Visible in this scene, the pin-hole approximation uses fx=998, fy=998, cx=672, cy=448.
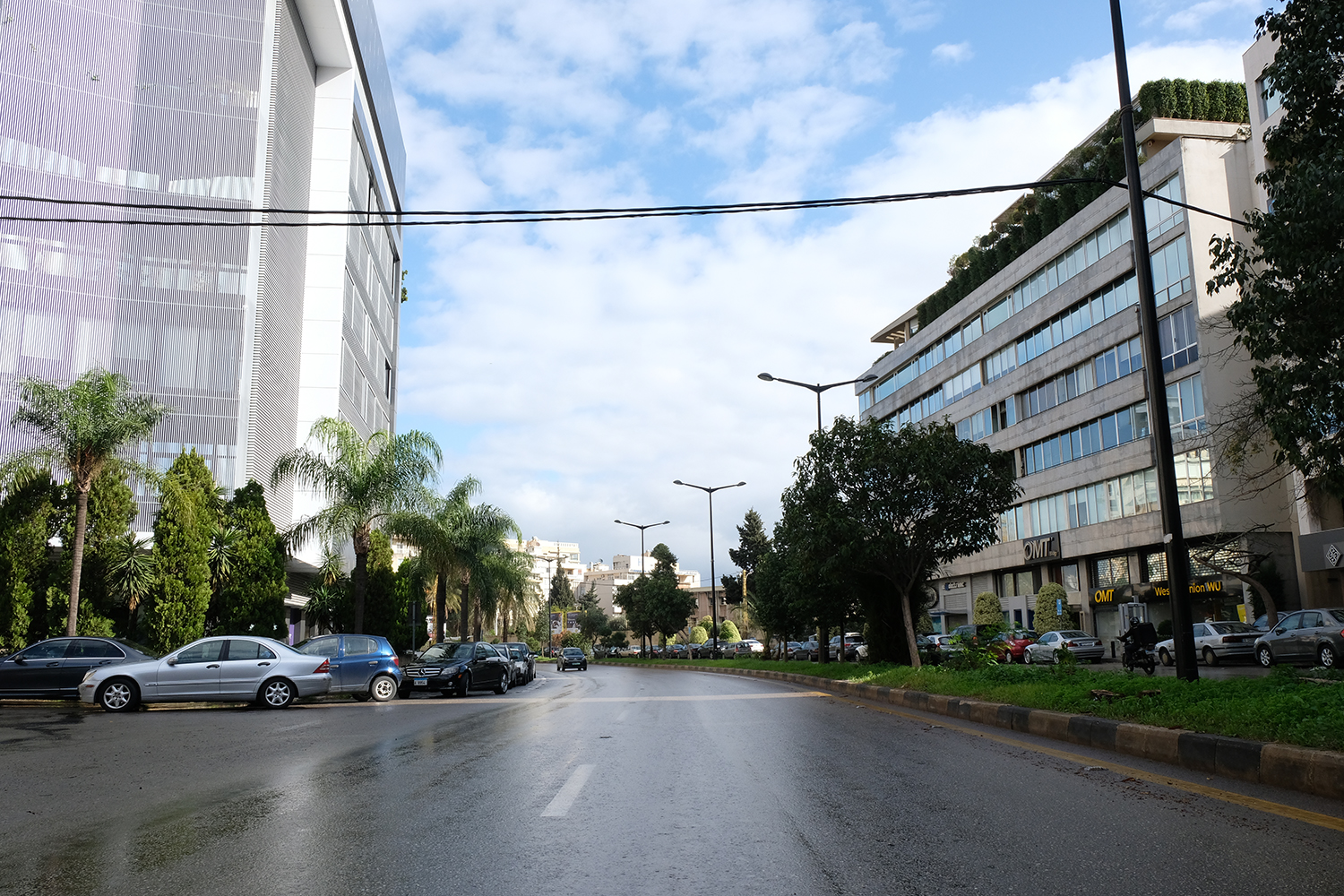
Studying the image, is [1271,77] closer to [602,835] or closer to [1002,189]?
[1002,189]

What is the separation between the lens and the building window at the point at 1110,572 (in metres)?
45.4

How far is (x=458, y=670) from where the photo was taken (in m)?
24.2

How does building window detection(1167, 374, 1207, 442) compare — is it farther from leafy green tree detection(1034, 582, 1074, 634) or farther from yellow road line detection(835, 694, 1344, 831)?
yellow road line detection(835, 694, 1344, 831)

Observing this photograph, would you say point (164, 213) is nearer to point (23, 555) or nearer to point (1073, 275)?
point (23, 555)

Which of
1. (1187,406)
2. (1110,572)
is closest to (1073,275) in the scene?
(1187,406)

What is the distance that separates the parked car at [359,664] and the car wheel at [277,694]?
6.29 ft

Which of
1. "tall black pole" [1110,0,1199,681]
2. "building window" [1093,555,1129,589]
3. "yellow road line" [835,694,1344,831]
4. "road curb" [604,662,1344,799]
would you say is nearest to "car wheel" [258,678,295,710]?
"road curb" [604,662,1344,799]

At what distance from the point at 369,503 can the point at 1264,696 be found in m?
25.8

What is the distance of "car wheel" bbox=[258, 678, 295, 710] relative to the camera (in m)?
18.7

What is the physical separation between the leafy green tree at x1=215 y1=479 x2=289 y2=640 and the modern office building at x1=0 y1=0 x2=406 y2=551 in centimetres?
416

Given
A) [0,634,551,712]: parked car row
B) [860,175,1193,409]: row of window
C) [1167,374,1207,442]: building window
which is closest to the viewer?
[0,634,551,712]: parked car row

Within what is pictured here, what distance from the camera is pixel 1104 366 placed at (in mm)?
46375

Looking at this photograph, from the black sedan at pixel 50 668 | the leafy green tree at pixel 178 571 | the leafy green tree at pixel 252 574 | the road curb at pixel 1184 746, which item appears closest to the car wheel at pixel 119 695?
the black sedan at pixel 50 668

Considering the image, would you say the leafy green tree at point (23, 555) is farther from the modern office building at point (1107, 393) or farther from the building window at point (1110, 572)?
the building window at point (1110, 572)
